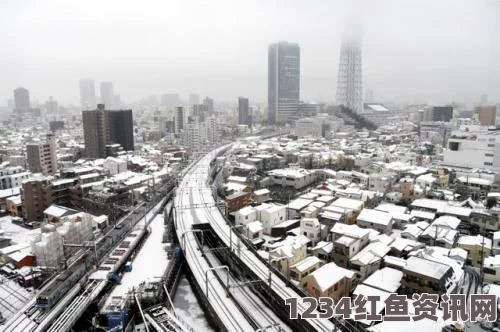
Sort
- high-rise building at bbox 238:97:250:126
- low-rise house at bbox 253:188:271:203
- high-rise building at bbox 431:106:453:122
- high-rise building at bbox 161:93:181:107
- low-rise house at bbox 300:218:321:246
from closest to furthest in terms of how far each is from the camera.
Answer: low-rise house at bbox 300:218:321:246, low-rise house at bbox 253:188:271:203, high-rise building at bbox 431:106:453:122, high-rise building at bbox 238:97:250:126, high-rise building at bbox 161:93:181:107

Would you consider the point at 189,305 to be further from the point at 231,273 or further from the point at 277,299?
the point at 277,299

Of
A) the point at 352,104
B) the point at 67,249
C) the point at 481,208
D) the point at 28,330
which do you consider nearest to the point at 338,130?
the point at 352,104

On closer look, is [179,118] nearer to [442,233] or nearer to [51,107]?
[442,233]

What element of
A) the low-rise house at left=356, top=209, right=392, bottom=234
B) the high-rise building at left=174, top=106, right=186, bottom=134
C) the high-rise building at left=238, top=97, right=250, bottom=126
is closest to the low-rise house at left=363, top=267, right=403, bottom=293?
the low-rise house at left=356, top=209, right=392, bottom=234

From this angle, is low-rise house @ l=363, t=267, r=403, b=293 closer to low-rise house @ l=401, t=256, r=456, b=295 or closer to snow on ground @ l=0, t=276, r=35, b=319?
low-rise house @ l=401, t=256, r=456, b=295

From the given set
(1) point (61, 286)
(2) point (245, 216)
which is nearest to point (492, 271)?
(2) point (245, 216)

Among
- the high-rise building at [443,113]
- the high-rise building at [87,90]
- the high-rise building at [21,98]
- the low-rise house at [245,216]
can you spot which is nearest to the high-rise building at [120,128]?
the low-rise house at [245,216]

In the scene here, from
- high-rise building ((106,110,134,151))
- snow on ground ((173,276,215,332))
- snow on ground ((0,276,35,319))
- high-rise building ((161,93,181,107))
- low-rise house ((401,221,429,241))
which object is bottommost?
snow on ground ((173,276,215,332))
